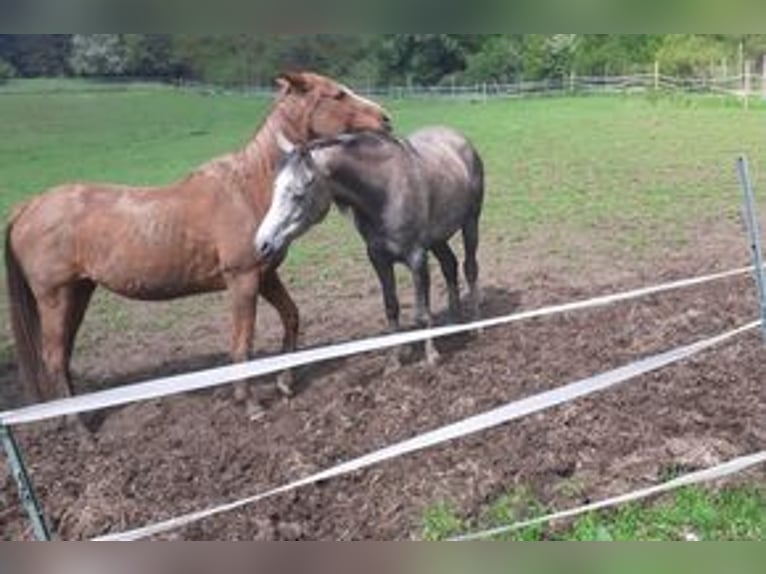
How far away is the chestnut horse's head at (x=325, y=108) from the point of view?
16.1ft

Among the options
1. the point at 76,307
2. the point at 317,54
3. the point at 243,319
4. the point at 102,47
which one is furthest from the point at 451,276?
the point at 102,47

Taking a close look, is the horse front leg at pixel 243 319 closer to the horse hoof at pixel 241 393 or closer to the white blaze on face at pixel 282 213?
the horse hoof at pixel 241 393

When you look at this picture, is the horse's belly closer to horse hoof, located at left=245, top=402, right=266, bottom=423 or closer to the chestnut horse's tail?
the chestnut horse's tail

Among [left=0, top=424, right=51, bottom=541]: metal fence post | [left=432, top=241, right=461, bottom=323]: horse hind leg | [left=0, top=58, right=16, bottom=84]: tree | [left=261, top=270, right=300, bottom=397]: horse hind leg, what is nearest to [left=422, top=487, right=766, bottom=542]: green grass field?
[left=0, top=424, right=51, bottom=541]: metal fence post

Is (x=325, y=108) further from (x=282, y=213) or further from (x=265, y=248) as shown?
(x=265, y=248)

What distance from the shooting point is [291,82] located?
488 cm

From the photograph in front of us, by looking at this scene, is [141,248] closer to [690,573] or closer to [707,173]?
[690,573]

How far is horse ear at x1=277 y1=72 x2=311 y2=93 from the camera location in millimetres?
4836

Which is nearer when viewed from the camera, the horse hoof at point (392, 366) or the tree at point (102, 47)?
the tree at point (102, 47)

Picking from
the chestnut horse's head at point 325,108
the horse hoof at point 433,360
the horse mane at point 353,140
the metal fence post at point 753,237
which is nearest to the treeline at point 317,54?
the chestnut horse's head at point 325,108

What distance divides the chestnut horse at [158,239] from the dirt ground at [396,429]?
0.44 metres

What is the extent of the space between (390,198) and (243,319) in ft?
3.42

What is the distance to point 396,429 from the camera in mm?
4473
